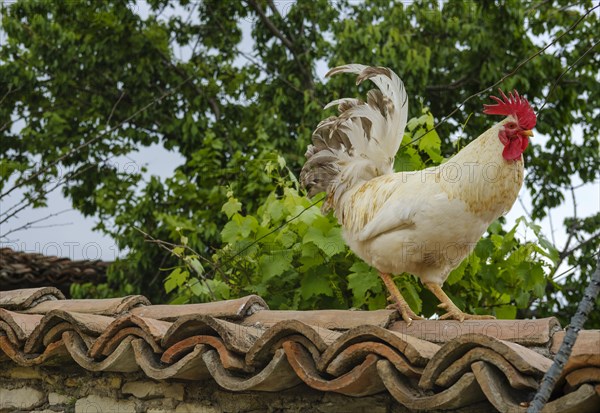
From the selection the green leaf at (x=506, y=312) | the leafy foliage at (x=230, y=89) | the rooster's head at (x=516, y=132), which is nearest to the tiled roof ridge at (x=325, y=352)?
the rooster's head at (x=516, y=132)

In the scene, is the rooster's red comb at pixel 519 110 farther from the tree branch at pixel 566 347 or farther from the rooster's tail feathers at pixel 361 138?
the tree branch at pixel 566 347

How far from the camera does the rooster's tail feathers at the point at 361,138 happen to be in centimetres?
441

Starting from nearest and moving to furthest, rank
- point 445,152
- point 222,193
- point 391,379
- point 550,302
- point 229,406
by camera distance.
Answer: point 391,379 < point 229,406 < point 222,193 < point 550,302 < point 445,152

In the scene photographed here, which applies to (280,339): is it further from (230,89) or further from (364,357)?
(230,89)

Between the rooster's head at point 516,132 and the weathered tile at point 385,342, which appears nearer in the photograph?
the weathered tile at point 385,342

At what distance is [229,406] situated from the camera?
3.45 metres

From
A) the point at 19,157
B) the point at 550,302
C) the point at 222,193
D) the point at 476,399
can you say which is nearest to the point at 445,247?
the point at 476,399

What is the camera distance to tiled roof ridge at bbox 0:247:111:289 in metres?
9.85

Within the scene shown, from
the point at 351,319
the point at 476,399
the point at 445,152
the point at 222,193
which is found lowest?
the point at 476,399

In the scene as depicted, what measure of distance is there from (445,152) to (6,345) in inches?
261

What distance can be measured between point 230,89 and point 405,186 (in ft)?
25.5

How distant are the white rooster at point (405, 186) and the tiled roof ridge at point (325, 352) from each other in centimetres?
34

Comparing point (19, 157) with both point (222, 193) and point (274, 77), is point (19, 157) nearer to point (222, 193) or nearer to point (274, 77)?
Answer: point (274, 77)

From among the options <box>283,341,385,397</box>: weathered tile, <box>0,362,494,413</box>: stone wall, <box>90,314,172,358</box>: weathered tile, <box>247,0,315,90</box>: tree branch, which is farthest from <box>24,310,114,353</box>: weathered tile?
<box>247,0,315,90</box>: tree branch
